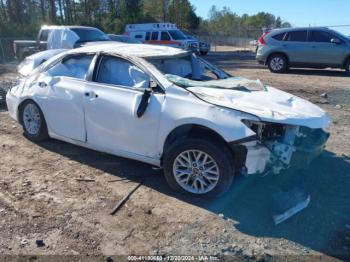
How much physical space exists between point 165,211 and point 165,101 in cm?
122

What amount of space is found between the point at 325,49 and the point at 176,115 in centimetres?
1217

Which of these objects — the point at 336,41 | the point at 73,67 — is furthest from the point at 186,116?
the point at 336,41

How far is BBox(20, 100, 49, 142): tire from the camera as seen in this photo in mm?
5848

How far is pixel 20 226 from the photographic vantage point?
3.84m

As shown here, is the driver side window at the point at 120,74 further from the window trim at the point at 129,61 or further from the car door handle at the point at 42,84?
the car door handle at the point at 42,84

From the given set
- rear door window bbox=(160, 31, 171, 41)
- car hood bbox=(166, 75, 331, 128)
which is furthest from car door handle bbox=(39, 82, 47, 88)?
rear door window bbox=(160, 31, 171, 41)

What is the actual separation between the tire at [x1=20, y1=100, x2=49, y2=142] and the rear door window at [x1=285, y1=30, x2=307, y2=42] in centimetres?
1195

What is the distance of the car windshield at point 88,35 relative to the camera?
14.4 meters

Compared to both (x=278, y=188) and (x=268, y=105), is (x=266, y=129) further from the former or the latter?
(x=278, y=188)

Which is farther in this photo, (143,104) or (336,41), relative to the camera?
(336,41)

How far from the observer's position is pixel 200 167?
14.0 feet

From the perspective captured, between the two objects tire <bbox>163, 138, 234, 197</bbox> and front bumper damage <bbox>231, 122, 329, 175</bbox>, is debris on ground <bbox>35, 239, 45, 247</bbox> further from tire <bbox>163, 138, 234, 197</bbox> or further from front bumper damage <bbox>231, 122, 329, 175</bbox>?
front bumper damage <bbox>231, 122, 329, 175</bbox>

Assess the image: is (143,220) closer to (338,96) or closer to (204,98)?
(204,98)

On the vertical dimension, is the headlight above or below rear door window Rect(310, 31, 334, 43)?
below
